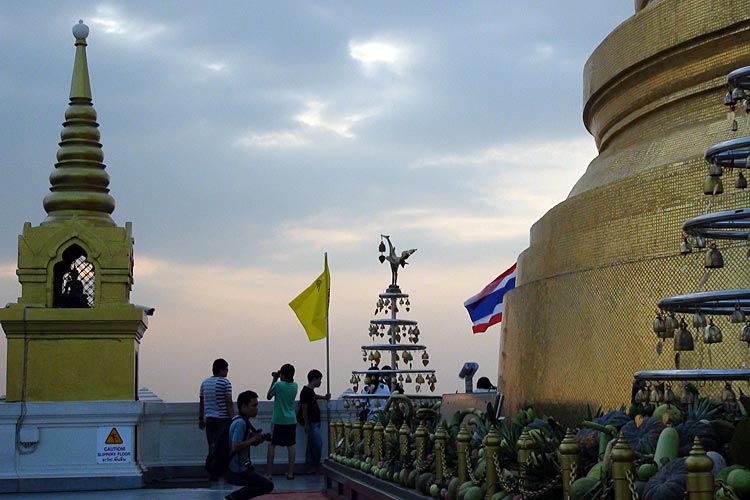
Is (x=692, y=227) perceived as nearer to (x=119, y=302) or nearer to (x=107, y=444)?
(x=107, y=444)

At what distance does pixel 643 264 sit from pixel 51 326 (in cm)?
1102

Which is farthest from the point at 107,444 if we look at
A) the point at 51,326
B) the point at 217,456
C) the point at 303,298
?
the point at 217,456

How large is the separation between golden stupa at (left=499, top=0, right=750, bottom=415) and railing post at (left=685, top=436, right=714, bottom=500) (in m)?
3.57

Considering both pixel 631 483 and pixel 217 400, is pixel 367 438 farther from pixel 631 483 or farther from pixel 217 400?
pixel 631 483

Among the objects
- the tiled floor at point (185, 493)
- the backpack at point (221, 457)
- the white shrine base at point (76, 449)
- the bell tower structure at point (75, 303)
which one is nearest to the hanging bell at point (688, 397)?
the backpack at point (221, 457)

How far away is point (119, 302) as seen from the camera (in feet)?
57.6

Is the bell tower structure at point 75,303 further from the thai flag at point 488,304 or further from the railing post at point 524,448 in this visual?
the railing post at point 524,448

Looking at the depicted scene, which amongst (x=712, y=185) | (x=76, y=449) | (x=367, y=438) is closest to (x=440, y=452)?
(x=712, y=185)

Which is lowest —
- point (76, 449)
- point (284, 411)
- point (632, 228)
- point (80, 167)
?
point (76, 449)

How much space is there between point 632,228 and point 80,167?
11.9 meters

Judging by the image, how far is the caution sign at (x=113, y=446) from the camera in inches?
624

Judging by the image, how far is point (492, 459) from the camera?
241 inches

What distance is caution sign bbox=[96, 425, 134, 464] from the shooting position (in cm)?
1586

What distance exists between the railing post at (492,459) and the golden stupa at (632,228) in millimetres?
2057
